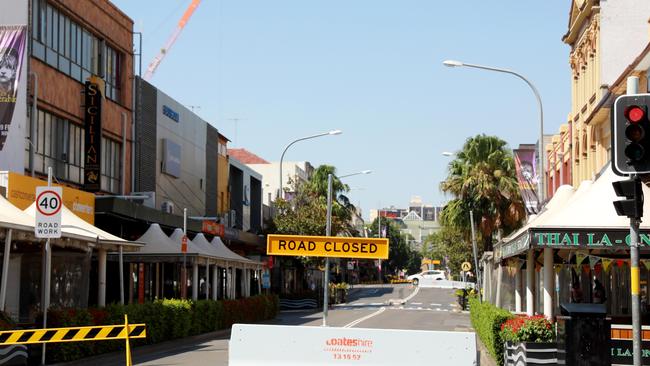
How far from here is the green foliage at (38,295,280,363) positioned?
22.7 metres

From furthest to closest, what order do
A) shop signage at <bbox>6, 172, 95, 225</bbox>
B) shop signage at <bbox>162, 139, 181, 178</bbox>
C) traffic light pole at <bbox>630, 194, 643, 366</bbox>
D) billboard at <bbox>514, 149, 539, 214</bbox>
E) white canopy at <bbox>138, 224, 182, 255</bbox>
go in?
shop signage at <bbox>162, 139, 181, 178</bbox>, billboard at <bbox>514, 149, 539, 214</bbox>, white canopy at <bbox>138, 224, 182, 255</bbox>, shop signage at <bbox>6, 172, 95, 225</bbox>, traffic light pole at <bbox>630, 194, 643, 366</bbox>

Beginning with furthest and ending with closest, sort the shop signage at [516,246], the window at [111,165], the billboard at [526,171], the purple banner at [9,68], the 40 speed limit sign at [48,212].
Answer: the window at [111,165], the billboard at [526,171], the purple banner at [9,68], the 40 speed limit sign at [48,212], the shop signage at [516,246]

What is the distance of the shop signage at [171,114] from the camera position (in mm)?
47406

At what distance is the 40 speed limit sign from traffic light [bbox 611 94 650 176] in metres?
12.7

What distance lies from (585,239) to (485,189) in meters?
35.4

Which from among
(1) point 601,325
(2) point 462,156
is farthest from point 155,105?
(1) point 601,325

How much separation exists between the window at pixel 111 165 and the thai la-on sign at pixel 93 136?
8.84 ft

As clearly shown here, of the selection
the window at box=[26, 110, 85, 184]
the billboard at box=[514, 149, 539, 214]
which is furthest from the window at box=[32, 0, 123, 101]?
the billboard at box=[514, 149, 539, 214]

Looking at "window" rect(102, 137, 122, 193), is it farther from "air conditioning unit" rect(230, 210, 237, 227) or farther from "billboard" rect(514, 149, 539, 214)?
"air conditioning unit" rect(230, 210, 237, 227)

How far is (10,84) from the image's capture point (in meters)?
29.1

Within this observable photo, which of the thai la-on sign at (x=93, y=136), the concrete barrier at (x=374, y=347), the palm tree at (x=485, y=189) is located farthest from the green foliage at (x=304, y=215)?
the concrete barrier at (x=374, y=347)

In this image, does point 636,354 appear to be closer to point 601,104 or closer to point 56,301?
point 601,104

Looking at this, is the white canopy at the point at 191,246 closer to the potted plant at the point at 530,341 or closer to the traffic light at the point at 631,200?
the potted plant at the point at 530,341

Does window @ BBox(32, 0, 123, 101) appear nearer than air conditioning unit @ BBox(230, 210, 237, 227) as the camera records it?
Yes
